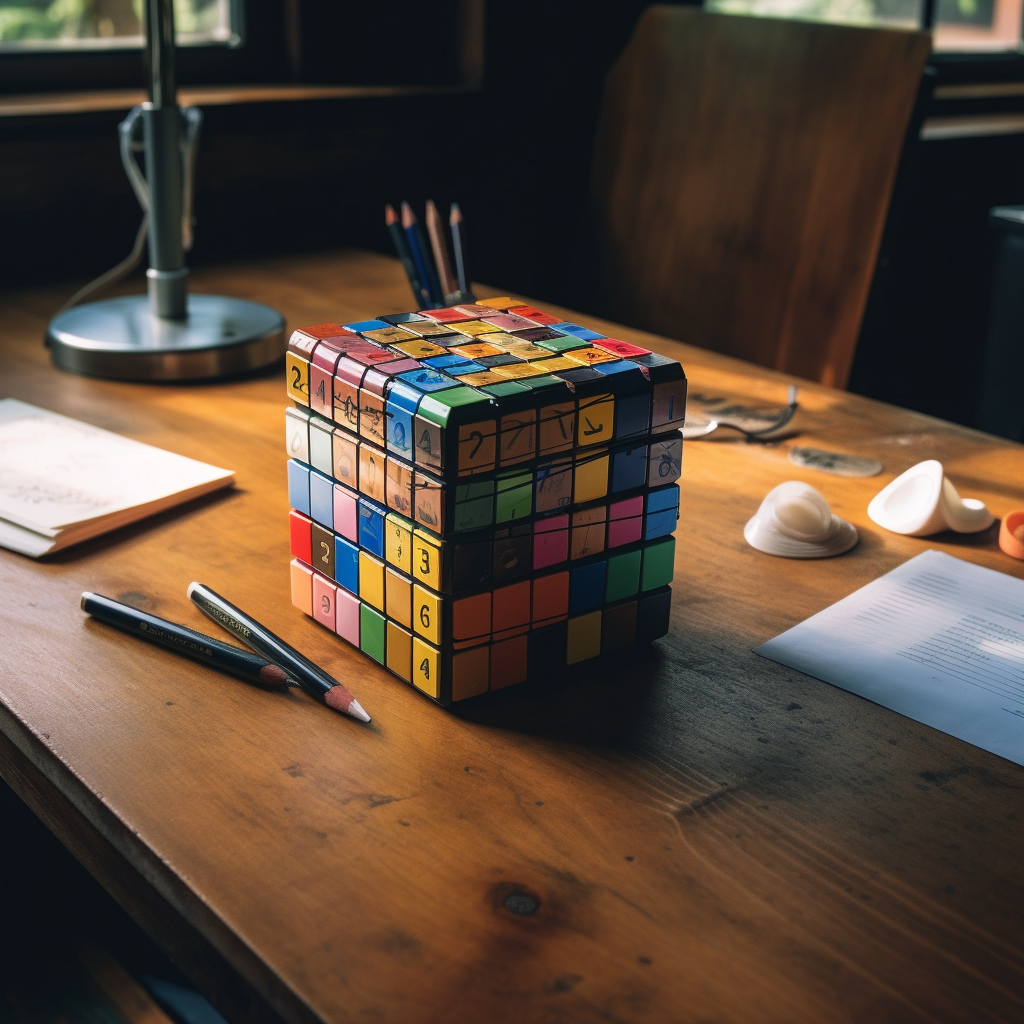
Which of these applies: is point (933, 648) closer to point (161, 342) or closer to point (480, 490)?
point (480, 490)

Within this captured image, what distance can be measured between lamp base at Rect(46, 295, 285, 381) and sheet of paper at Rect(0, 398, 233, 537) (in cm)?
13

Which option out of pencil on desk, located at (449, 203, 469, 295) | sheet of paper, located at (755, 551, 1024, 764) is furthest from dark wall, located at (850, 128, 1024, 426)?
sheet of paper, located at (755, 551, 1024, 764)

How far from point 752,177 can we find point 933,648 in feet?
3.59

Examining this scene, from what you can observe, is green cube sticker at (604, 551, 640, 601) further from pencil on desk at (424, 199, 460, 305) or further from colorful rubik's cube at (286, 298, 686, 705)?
pencil on desk at (424, 199, 460, 305)

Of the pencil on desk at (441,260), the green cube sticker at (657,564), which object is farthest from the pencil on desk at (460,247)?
the green cube sticker at (657,564)

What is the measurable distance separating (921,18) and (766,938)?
270cm

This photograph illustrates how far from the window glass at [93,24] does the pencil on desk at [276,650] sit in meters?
1.18

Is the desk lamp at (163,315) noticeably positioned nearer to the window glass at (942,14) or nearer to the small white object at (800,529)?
the small white object at (800,529)

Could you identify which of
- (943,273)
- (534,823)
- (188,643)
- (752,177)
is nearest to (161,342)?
(188,643)

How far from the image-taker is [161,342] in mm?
1146

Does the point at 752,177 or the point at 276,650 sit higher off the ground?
the point at 752,177

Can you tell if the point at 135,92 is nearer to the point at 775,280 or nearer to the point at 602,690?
the point at 775,280

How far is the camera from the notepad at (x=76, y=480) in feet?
2.64

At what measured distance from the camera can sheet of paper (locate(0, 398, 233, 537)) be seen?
825 mm
